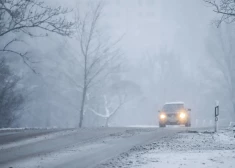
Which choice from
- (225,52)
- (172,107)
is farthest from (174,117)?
(225,52)

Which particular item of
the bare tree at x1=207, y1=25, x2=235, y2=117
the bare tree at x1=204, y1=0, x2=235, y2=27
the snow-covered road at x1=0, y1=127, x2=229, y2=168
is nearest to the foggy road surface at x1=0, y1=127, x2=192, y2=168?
the snow-covered road at x1=0, y1=127, x2=229, y2=168

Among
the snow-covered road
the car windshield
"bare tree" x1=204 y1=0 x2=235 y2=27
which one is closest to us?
the snow-covered road

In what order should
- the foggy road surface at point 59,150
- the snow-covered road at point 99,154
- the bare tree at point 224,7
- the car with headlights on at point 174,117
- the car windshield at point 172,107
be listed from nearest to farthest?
the snow-covered road at point 99,154, the foggy road surface at point 59,150, the bare tree at point 224,7, the car with headlights on at point 174,117, the car windshield at point 172,107

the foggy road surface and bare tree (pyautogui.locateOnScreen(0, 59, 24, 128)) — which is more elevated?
bare tree (pyautogui.locateOnScreen(0, 59, 24, 128))

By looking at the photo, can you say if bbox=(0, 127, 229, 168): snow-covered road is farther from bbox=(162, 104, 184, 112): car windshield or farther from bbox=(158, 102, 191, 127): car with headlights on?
bbox=(162, 104, 184, 112): car windshield

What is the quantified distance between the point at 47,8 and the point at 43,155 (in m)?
7.38

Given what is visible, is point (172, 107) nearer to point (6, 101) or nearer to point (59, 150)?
point (6, 101)

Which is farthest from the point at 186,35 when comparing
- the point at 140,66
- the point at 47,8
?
the point at 47,8

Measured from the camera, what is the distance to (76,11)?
26.4 metres

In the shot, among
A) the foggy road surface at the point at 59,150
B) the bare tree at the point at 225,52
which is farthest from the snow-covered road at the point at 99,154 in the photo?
the bare tree at the point at 225,52

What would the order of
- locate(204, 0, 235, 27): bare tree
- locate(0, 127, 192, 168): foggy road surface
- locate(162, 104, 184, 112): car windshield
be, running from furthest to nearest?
locate(162, 104, 184, 112): car windshield, locate(204, 0, 235, 27): bare tree, locate(0, 127, 192, 168): foggy road surface

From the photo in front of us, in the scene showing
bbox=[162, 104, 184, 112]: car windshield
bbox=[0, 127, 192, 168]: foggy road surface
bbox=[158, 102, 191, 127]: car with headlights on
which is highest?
bbox=[162, 104, 184, 112]: car windshield

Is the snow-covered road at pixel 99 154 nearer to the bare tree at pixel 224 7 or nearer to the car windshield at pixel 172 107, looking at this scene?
the bare tree at pixel 224 7

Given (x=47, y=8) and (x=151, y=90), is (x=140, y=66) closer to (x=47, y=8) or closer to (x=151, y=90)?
(x=151, y=90)
